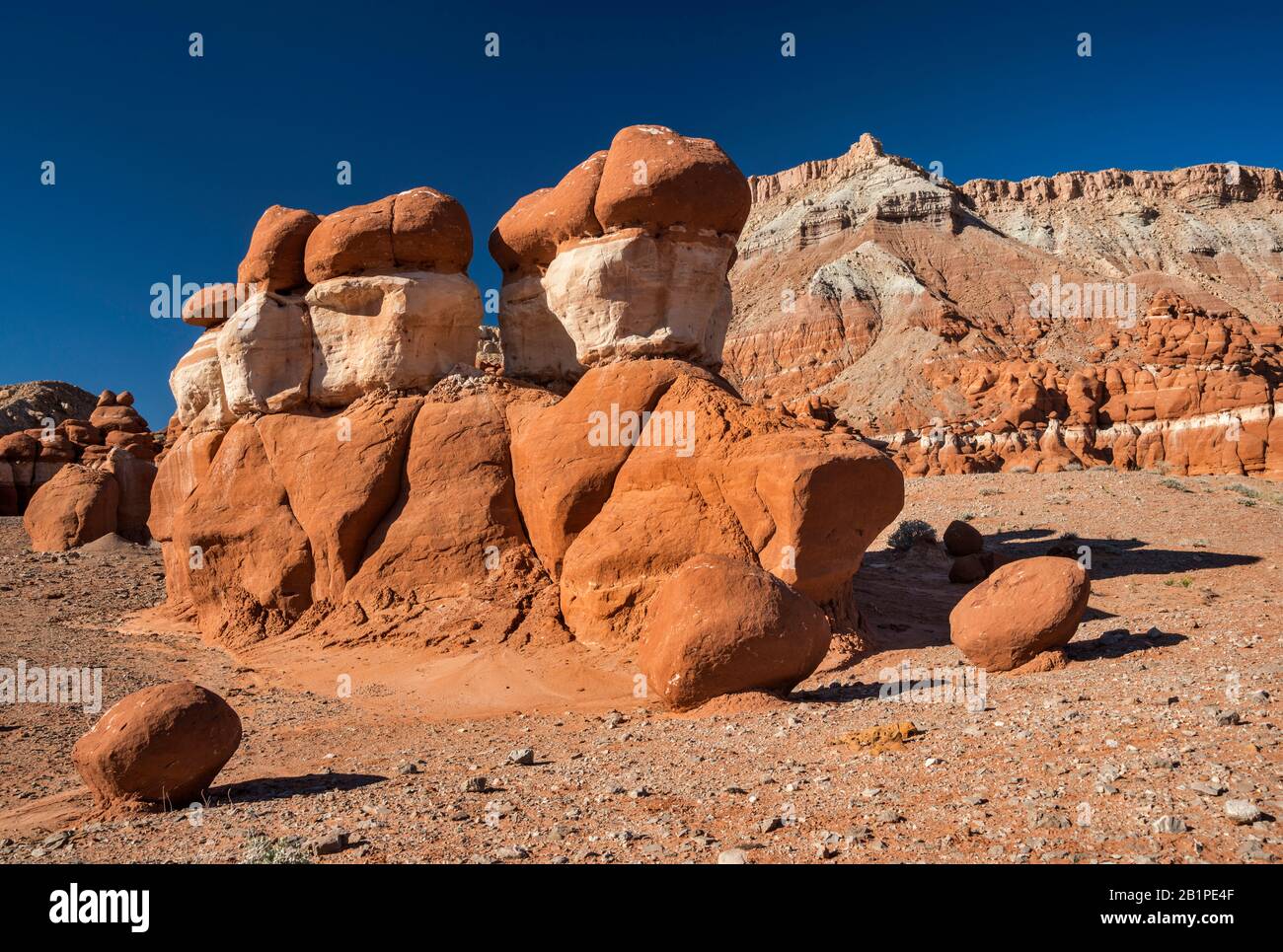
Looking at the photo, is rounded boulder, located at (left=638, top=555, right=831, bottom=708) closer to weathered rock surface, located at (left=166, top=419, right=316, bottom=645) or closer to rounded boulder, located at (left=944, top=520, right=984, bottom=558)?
weathered rock surface, located at (left=166, top=419, right=316, bottom=645)

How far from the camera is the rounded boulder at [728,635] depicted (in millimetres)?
7141

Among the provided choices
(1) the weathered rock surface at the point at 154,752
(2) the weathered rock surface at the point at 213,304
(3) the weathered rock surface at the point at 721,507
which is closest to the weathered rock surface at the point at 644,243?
(3) the weathered rock surface at the point at 721,507

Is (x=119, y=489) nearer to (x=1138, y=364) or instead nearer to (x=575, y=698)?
(x=575, y=698)

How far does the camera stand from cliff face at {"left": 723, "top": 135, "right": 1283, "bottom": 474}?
3619cm

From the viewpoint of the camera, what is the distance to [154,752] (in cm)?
549

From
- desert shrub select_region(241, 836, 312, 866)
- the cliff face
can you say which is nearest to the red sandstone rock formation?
desert shrub select_region(241, 836, 312, 866)

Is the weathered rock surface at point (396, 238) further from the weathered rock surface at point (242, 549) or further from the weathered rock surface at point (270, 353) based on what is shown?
the weathered rock surface at point (242, 549)

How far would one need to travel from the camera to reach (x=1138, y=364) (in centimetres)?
3925

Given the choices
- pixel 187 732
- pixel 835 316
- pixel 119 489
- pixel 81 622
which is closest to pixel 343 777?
pixel 187 732

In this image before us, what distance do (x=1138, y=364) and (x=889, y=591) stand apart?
32.8 meters

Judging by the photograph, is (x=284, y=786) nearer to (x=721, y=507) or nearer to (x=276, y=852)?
(x=276, y=852)

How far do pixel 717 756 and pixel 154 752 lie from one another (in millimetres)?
3485

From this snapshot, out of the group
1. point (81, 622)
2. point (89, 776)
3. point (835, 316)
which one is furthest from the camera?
point (835, 316)

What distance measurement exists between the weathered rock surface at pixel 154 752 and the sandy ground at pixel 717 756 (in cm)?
23
